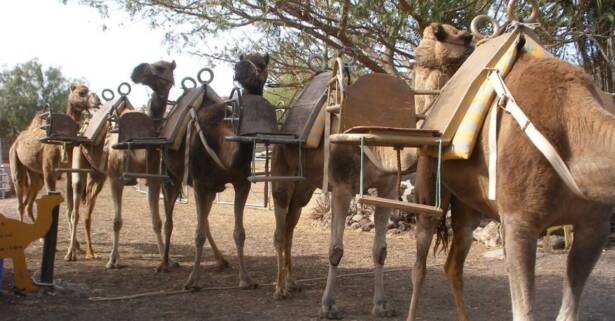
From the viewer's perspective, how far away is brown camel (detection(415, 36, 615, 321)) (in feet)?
10.3

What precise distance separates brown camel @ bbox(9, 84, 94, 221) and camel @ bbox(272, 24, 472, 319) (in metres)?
4.00

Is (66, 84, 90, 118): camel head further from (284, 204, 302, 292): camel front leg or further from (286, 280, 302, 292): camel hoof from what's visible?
(286, 280, 302, 292): camel hoof

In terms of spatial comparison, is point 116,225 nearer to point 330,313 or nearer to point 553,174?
point 330,313

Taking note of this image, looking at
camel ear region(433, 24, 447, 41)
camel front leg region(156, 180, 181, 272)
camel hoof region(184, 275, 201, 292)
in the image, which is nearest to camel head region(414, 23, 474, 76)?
camel ear region(433, 24, 447, 41)

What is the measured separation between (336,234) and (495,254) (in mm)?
4461

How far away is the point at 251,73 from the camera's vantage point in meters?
6.82

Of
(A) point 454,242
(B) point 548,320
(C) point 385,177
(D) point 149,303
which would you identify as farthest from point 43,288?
(B) point 548,320

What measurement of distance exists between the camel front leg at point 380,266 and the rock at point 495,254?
3.84m

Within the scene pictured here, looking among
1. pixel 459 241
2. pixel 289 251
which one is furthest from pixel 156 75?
pixel 459 241

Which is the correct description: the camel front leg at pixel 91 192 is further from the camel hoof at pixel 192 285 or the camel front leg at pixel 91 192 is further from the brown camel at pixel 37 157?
the camel hoof at pixel 192 285

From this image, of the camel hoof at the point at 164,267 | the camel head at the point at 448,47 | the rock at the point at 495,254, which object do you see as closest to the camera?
the camel head at the point at 448,47

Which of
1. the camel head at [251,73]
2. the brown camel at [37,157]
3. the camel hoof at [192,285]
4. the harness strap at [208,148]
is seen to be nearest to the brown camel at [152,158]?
the harness strap at [208,148]

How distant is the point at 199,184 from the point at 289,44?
5366mm

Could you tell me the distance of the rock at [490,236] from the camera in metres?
10.7
